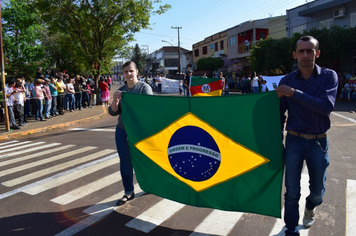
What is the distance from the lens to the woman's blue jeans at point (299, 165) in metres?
2.97

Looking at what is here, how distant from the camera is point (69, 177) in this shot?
5691 millimetres

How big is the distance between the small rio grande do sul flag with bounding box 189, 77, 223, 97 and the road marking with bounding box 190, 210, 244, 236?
6998 millimetres

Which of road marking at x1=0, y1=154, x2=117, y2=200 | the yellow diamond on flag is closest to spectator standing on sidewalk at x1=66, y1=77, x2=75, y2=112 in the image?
road marking at x1=0, y1=154, x2=117, y2=200

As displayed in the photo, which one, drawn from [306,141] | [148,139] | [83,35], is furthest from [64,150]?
[83,35]

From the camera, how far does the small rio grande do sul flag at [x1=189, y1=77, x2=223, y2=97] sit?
1067 centimetres

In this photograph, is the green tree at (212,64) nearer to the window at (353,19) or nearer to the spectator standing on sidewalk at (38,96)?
the window at (353,19)

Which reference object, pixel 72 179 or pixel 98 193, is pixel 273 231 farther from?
pixel 72 179

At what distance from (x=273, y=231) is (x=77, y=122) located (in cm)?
1133

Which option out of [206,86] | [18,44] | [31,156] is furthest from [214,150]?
[18,44]

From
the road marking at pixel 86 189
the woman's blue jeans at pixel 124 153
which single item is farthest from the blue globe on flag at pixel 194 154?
the road marking at pixel 86 189

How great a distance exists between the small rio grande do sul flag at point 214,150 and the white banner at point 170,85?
988 inches

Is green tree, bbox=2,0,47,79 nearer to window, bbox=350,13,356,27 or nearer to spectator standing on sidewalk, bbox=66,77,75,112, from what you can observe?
spectator standing on sidewalk, bbox=66,77,75,112

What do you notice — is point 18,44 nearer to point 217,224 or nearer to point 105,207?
point 105,207

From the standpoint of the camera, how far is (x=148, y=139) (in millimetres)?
3801
